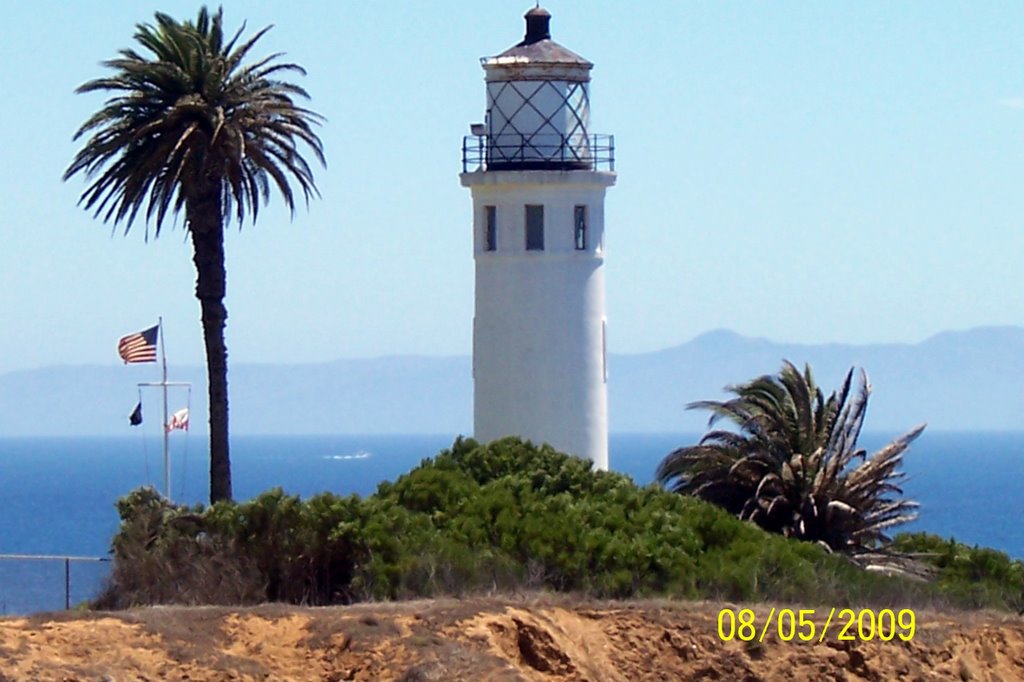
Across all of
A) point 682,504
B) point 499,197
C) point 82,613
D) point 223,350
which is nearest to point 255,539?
point 82,613

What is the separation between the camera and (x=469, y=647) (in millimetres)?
19844

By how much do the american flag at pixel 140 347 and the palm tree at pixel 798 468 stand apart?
9.67 m

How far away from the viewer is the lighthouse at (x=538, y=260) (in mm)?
33625

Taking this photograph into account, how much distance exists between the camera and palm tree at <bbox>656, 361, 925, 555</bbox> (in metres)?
32.1

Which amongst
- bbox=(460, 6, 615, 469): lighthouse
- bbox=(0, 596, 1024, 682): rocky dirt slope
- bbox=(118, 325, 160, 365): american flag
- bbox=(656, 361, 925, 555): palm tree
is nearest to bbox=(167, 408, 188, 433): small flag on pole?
bbox=(118, 325, 160, 365): american flag

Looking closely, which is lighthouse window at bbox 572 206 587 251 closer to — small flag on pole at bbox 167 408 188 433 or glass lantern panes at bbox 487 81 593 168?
glass lantern panes at bbox 487 81 593 168

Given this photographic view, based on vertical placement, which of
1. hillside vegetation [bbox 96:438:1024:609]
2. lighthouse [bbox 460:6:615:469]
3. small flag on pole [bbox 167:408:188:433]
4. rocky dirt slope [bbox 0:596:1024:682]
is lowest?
rocky dirt slope [bbox 0:596:1024:682]

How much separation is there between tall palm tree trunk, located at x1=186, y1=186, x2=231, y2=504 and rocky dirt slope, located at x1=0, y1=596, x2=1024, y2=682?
11.0m

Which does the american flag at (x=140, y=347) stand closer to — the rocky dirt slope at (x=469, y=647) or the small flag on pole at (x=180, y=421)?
the small flag on pole at (x=180, y=421)

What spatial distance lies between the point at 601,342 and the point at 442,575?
12.0m

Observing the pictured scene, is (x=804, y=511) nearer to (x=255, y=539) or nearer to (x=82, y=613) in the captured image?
(x=255, y=539)

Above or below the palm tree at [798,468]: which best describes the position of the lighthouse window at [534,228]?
above
